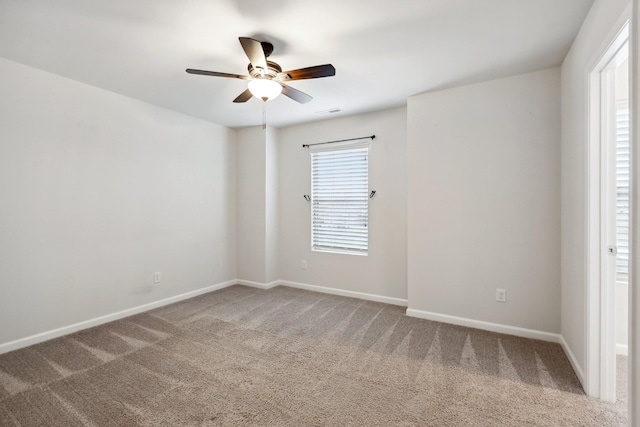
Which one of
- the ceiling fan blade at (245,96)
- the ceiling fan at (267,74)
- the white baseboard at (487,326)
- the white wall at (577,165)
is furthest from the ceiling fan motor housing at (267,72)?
the white baseboard at (487,326)

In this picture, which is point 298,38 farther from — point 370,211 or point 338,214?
point 338,214

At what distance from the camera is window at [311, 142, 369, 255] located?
4043 mm

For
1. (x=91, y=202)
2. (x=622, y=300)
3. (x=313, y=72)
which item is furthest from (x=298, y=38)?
(x=622, y=300)

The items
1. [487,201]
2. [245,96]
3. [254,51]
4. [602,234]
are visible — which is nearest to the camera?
[602,234]

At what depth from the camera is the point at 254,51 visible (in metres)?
1.98

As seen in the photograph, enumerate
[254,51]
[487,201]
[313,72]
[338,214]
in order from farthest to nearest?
[338,214]
[487,201]
[313,72]
[254,51]

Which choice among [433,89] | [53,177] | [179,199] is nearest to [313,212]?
[179,199]

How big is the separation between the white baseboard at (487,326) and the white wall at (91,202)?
300 centimetres

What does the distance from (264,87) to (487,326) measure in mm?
3047

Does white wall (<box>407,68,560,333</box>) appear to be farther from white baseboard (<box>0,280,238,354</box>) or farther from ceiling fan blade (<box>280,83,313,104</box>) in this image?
white baseboard (<box>0,280,238,354</box>)

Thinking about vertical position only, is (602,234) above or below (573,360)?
above

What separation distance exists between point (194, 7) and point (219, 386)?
249 cm

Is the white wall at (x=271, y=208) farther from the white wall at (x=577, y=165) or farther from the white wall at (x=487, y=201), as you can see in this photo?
the white wall at (x=577, y=165)

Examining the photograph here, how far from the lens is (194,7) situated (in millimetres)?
1841
